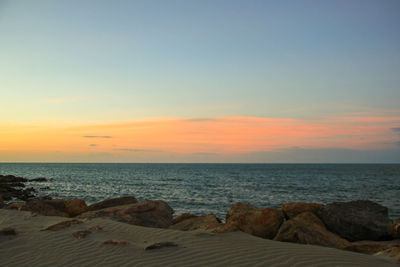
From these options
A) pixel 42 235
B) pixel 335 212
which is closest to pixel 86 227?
pixel 42 235

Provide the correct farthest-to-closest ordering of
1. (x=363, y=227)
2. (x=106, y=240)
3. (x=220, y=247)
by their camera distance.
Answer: (x=363, y=227) → (x=106, y=240) → (x=220, y=247)

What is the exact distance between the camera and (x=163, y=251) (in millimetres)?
6215

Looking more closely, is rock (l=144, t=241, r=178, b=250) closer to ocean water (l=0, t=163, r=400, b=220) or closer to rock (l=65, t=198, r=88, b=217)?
Answer: rock (l=65, t=198, r=88, b=217)

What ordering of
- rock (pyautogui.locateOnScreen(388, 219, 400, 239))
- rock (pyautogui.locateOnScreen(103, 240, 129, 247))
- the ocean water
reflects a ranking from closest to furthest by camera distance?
1. rock (pyautogui.locateOnScreen(103, 240, 129, 247))
2. rock (pyautogui.locateOnScreen(388, 219, 400, 239))
3. the ocean water

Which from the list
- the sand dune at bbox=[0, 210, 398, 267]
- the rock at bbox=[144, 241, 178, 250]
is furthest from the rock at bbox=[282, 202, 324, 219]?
the rock at bbox=[144, 241, 178, 250]

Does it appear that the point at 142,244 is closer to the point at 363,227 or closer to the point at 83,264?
the point at 83,264

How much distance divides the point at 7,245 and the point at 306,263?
6.58 metres

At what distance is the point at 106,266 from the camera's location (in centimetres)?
552

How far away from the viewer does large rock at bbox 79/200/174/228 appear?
1024 centimetres

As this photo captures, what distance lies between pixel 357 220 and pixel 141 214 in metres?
7.46

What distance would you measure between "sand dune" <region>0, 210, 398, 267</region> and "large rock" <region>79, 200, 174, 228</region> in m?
2.34

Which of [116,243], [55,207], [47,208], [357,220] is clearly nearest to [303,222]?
[357,220]

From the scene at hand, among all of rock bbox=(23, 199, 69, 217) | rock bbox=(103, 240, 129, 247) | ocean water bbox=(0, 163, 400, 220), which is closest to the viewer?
rock bbox=(103, 240, 129, 247)

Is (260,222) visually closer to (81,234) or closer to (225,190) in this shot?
(81,234)
